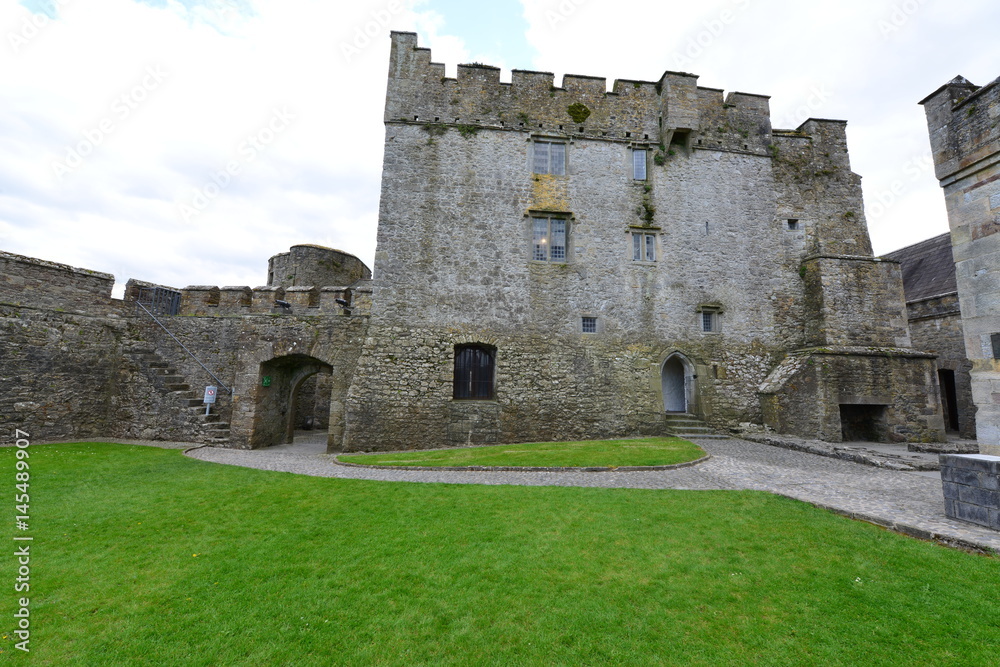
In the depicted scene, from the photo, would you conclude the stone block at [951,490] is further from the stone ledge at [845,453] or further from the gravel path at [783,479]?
the stone ledge at [845,453]

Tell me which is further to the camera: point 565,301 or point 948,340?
point 948,340

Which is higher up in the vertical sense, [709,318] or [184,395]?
[709,318]

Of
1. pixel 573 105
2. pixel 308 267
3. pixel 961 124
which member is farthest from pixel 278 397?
pixel 961 124

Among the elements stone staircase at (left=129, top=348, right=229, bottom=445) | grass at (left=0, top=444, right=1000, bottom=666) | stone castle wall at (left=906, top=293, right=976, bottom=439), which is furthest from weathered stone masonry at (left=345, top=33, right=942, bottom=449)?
grass at (left=0, top=444, right=1000, bottom=666)

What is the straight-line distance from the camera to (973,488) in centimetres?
540

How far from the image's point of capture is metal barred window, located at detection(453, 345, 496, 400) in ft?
48.3

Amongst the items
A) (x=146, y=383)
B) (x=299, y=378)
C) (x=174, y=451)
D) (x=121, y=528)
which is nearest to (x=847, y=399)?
(x=121, y=528)

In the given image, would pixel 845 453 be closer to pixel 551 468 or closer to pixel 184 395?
pixel 551 468

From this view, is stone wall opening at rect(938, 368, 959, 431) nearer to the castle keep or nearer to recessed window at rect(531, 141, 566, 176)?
the castle keep

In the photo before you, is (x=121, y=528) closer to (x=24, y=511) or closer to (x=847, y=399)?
(x=24, y=511)

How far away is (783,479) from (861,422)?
374 inches

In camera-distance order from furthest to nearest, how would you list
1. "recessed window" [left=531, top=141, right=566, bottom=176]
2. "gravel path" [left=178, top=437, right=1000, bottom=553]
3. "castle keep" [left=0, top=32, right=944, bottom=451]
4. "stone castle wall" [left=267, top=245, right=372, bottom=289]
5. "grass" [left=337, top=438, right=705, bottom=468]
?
1. "stone castle wall" [left=267, top=245, right=372, bottom=289]
2. "recessed window" [left=531, top=141, right=566, bottom=176]
3. "castle keep" [left=0, top=32, right=944, bottom=451]
4. "grass" [left=337, top=438, right=705, bottom=468]
5. "gravel path" [left=178, top=437, right=1000, bottom=553]

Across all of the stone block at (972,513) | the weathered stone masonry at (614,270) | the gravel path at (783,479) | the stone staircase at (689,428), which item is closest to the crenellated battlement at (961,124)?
the stone block at (972,513)

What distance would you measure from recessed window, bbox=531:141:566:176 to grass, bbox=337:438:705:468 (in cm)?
1033
